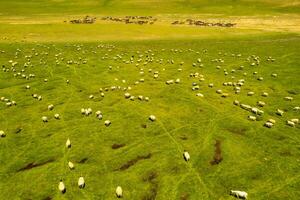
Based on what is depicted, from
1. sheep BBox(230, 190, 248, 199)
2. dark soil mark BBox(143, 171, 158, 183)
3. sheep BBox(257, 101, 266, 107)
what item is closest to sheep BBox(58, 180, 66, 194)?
dark soil mark BBox(143, 171, 158, 183)

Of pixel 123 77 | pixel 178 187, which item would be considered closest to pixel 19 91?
pixel 123 77

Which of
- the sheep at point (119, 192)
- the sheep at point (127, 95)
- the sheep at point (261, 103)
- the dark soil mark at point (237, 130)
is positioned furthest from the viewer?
the sheep at point (127, 95)

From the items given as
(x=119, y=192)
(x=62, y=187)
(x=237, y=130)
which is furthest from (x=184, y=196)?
(x=237, y=130)

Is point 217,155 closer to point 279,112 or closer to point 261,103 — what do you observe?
point 279,112

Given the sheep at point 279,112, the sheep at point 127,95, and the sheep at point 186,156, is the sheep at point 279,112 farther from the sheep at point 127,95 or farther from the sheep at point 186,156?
the sheep at point 127,95

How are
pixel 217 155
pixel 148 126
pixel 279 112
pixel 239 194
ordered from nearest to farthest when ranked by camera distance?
1. pixel 239 194
2. pixel 217 155
3. pixel 148 126
4. pixel 279 112

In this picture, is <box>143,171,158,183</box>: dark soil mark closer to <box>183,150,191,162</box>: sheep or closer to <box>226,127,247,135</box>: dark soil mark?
<box>183,150,191,162</box>: sheep

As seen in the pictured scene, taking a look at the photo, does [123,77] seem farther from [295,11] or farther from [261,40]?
[295,11]

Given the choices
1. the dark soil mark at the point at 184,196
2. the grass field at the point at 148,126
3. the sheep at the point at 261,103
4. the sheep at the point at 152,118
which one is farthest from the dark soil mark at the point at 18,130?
the sheep at the point at 261,103

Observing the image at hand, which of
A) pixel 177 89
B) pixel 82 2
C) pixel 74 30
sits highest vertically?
pixel 177 89
